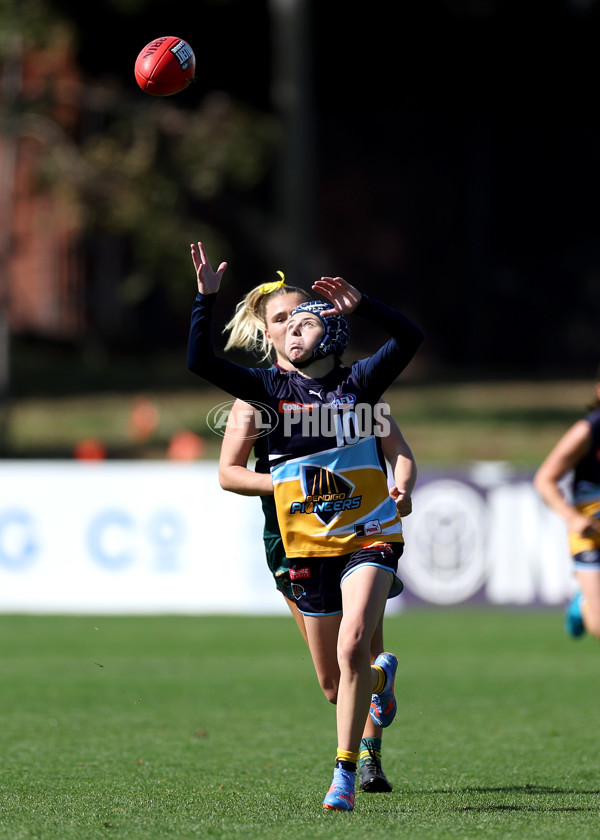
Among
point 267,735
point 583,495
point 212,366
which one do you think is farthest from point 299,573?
point 583,495

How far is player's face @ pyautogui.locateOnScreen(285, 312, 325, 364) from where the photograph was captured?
5836 mm

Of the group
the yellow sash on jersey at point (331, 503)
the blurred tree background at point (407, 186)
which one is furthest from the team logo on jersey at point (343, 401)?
the blurred tree background at point (407, 186)

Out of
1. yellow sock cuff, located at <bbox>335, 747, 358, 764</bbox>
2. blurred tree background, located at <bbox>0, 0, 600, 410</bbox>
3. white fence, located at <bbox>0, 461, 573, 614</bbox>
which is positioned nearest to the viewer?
yellow sock cuff, located at <bbox>335, 747, 358, 764</bbox>

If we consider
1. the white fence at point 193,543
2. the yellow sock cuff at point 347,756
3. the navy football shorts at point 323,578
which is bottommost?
the white fence at point 193,543

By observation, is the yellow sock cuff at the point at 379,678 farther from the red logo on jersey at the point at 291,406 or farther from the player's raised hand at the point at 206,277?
the player's raised hand at the point at 206,277

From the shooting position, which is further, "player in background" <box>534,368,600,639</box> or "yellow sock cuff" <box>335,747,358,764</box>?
"player in background" <box>534,368,600,639</box>

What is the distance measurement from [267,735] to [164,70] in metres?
3.76

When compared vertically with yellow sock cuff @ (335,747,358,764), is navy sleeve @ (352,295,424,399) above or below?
above

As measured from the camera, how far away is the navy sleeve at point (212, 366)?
5.69m

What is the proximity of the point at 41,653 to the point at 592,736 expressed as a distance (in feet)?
18.8

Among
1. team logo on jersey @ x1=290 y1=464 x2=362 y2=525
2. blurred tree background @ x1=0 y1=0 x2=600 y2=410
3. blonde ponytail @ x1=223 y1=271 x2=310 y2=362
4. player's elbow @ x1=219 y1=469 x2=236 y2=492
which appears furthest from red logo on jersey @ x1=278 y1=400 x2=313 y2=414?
blurred tree background @ x1=0 y1=0 x2=600 y2=410

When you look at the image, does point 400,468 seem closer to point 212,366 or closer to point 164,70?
point 212,366

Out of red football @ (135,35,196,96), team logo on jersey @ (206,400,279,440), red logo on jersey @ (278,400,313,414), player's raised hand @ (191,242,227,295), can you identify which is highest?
red football @ (135,35,196,96)

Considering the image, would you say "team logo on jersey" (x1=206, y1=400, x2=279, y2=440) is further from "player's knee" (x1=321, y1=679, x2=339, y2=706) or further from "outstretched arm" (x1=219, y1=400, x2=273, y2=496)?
"player's knee" (x1=321, y1=679, x2=339, y2=706)
